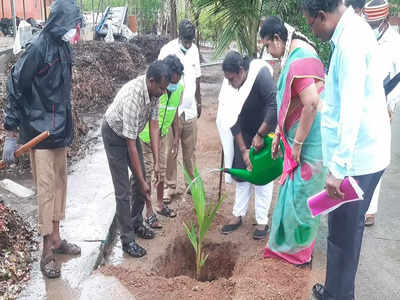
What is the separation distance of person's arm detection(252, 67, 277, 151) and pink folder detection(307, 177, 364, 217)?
1.33m

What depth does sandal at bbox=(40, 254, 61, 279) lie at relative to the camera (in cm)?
338

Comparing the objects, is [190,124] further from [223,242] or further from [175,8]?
[175,8]

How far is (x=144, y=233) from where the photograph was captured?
4.21 meters

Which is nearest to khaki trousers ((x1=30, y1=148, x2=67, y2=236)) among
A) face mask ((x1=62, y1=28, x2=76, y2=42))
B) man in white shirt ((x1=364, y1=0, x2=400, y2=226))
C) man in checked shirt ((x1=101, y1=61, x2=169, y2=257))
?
man in checked shirt ((x1=101, y1=61, x2=169, y2=257))

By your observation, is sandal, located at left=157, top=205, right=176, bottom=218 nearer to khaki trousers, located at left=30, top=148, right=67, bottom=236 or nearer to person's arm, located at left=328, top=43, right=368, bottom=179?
khaki trousers, located at left=30, top=148, right=67, bottom=236

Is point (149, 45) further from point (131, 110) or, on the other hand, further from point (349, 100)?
point (349, 100)

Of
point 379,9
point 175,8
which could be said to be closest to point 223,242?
point 379,9

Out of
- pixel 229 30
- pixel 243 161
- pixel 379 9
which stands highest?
pixel 379 9

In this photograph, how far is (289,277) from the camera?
343 cm

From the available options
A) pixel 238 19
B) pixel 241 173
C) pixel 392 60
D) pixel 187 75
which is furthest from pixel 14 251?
pixel 238 19

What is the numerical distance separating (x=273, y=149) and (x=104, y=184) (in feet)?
7.63

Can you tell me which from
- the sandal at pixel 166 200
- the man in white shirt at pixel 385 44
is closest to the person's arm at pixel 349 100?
the man in white shirt at pixel 385 44

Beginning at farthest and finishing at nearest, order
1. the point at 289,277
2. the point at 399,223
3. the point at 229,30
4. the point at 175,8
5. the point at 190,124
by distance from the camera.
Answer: the point at 175,8 → the point at 229,30 → the point at 190,124 → the point at 399,223 → the point at 289,277

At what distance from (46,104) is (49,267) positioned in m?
1.23
